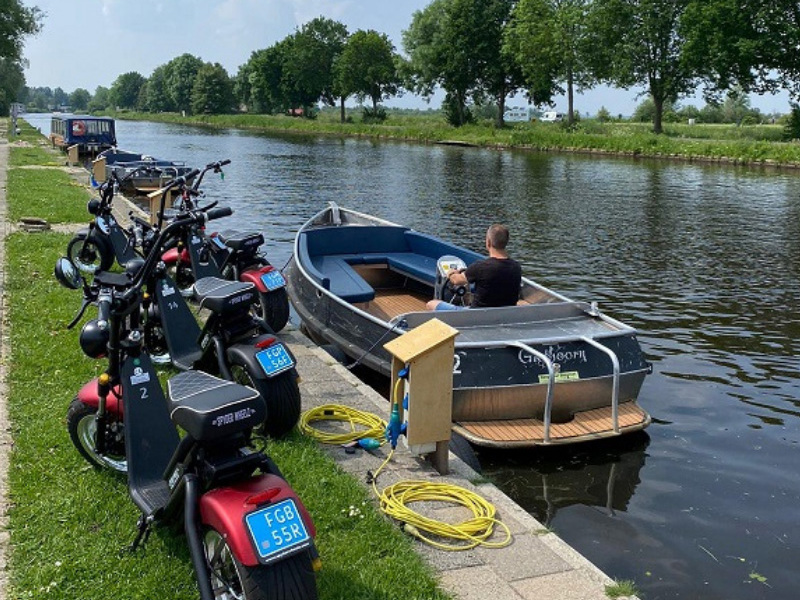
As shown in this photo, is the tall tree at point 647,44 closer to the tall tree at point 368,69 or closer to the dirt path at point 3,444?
the tall tree at point 368,69

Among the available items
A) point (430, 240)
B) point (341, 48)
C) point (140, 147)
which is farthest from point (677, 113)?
point (430, 240)

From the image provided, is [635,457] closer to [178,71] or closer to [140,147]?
[140,147]

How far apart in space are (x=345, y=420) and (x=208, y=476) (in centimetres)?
296

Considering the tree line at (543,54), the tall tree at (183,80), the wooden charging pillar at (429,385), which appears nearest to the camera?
the wooden charging pillar at (429,385)

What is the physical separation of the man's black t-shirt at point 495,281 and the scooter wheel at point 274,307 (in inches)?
82.0

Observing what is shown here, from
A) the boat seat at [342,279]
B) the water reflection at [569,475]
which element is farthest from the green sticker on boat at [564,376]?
the boat seat at [342,279]

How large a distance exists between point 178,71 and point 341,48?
44.6 m

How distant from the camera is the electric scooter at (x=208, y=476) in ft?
11.4

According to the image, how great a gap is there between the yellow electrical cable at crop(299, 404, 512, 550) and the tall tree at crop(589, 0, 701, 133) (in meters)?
52.1

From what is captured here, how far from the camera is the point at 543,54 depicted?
6200 centimetres

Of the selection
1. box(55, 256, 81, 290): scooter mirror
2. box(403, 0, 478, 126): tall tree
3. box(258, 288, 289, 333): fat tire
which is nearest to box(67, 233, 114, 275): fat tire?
box(258, 288, 289, 333): fat tire

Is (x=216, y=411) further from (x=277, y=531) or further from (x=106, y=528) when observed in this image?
(x=106, y=528)

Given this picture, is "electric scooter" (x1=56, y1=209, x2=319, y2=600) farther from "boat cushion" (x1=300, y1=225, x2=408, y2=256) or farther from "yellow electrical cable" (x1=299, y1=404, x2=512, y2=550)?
"boat cushion" (x1=300, y1=225, x2=408, y2=256)

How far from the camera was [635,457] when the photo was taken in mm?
7621
